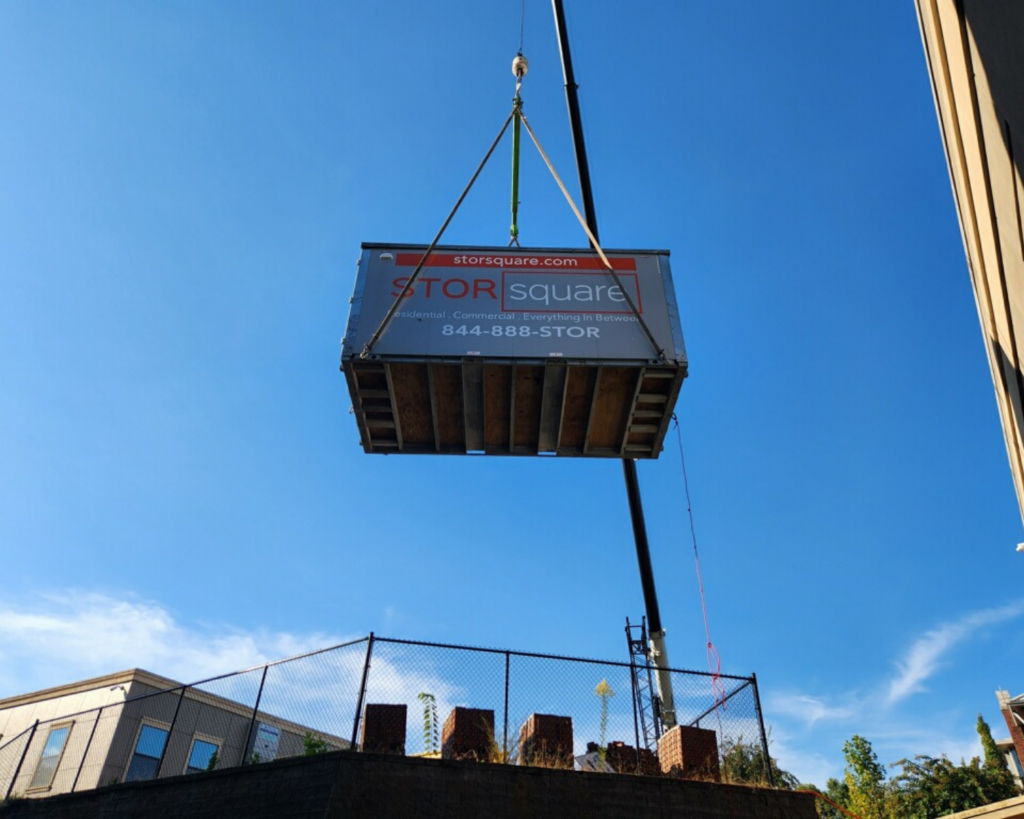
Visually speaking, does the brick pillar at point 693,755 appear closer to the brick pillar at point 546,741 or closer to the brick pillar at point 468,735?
the brick pillar at point 546,741

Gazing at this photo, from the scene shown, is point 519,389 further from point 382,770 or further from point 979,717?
point 979,717

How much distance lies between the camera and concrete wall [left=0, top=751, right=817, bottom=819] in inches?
380

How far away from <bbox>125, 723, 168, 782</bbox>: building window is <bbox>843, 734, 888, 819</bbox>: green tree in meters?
25.5

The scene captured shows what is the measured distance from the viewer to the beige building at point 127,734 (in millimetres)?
20719

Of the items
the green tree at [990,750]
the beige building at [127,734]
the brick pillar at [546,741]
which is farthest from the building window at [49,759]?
the green tree at [990,750]

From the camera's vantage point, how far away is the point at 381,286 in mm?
11047

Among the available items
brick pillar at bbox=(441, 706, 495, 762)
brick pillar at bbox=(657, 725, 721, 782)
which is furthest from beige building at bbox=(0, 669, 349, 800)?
brick pillar at bbox=(657, 725, 721, 782)

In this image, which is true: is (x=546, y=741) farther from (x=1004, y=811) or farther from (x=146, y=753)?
(x=146, y=753)

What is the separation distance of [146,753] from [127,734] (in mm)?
862

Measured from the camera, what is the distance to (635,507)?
17594 mm

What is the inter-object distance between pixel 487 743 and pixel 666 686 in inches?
215

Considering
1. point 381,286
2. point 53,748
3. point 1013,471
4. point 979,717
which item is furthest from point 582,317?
point 979,717

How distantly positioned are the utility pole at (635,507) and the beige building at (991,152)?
8.70m

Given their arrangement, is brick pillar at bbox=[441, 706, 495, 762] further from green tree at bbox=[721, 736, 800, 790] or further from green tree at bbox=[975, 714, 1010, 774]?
green tree at bbox=[975, 714, 1010, 774]
